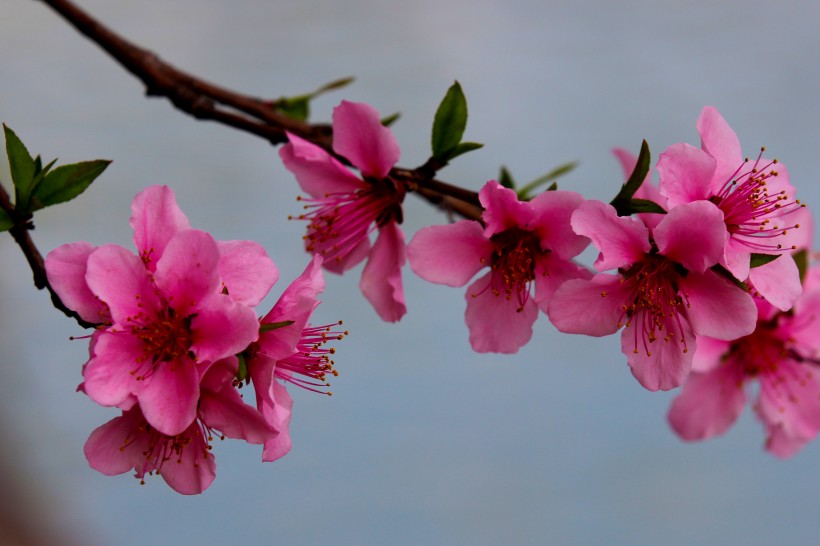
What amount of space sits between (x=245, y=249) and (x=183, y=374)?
17 centimetres

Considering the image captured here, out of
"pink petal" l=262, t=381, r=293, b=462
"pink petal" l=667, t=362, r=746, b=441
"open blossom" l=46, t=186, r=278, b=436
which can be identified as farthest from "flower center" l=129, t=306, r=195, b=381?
"pink petal" l=667, t=362, r=746, b=441

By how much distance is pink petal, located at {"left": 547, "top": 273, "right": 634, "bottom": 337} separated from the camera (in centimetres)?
114

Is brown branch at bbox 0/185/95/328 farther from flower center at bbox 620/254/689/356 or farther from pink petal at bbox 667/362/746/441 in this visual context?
pink petal at bbox 667/362/746/441

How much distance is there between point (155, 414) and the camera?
3.23 feet

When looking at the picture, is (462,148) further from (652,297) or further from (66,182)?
(66,182)

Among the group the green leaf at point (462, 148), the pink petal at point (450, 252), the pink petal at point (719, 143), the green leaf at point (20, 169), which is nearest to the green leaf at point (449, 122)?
the green leaf at point (462, 148)

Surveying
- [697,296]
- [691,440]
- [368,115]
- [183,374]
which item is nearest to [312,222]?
[368,115]

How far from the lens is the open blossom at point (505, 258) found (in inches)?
46.6

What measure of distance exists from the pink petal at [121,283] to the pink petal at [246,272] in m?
0.09

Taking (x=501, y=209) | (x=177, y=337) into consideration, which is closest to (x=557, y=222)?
(x=501, y=209)

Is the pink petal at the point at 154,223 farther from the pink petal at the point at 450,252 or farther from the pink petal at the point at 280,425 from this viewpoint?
the pink petal at the point at 450,252

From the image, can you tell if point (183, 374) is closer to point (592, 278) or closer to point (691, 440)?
point (592, 278)

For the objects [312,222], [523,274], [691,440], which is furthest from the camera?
[691,440]

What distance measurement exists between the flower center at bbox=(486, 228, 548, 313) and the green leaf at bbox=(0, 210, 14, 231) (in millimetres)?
640
